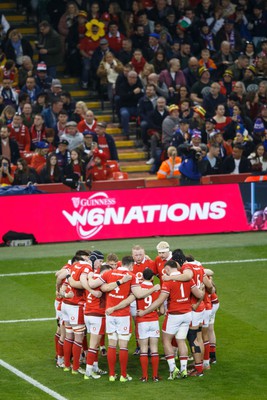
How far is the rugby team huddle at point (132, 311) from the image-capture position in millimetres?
19125

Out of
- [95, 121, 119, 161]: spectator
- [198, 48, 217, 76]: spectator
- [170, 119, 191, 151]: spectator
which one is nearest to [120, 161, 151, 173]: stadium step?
[95, 121, 119, 161]: spectator

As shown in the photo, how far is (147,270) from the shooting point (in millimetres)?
19266

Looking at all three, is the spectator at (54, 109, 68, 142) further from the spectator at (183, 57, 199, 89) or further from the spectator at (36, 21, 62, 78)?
the spectator at (183, 57, 199, 89)

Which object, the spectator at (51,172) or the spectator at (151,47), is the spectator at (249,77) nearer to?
the spectator at (151,47)

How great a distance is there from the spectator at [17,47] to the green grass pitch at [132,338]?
26.7 ft

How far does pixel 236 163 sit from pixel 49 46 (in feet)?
26.4

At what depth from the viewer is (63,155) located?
101 feet

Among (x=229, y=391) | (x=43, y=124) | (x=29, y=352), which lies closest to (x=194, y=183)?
(x=43, y=124)

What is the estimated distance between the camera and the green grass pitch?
1862 cm

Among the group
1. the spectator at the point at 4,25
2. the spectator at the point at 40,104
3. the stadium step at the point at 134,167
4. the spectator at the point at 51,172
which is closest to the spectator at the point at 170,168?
the spectator at the point at 51,172

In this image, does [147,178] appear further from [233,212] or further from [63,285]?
[63,285]

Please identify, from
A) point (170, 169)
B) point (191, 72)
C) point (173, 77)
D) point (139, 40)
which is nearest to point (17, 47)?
point (139, 40)

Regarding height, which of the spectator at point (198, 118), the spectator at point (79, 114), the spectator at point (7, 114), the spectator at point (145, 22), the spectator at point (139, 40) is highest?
the spectator at point (145, 22)

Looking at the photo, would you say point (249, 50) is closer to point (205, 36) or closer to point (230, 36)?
point (230, 36)
